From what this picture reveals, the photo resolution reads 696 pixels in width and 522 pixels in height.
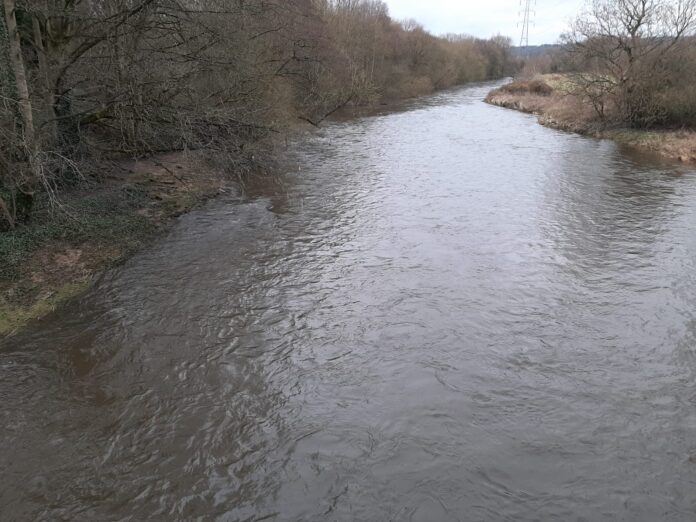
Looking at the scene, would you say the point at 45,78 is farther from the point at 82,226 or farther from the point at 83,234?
the point at 83,234

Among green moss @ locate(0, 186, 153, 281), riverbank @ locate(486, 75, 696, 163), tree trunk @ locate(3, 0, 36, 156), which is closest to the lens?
tree trunk @ locate(3, 0, 36, 156)

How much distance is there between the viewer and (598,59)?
30734 millimetres

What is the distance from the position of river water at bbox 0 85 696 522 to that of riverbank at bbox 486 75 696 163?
38.9 ft

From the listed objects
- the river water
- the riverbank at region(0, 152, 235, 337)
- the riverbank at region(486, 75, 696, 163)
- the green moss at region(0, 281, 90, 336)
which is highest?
the riverbank at region(486, 75, 696, 163)

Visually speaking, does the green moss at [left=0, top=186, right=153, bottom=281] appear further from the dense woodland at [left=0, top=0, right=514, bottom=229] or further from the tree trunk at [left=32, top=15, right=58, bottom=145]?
the tree trunk at [left=32, top=15, right=58, bottom=145]

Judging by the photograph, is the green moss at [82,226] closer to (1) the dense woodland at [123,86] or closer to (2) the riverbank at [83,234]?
(2) the riverbank at [83,234]

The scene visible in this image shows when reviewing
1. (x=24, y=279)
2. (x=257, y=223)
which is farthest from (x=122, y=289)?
(x=257, y=223)

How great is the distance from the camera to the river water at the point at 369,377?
20.3 feet

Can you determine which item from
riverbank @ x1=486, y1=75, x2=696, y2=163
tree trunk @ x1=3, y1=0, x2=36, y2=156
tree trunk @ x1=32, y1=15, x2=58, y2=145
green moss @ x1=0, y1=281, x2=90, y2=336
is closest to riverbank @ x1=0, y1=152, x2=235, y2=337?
green moss @ x1=0, y1=281, x2=90, y2=336

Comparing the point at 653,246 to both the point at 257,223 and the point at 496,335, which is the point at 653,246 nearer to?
the point at 496,335

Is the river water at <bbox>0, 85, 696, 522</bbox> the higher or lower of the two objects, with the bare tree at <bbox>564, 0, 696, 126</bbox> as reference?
lower

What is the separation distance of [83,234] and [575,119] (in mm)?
30482

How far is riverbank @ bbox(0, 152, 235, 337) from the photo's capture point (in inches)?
403

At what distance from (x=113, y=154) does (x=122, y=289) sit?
8.00 m
